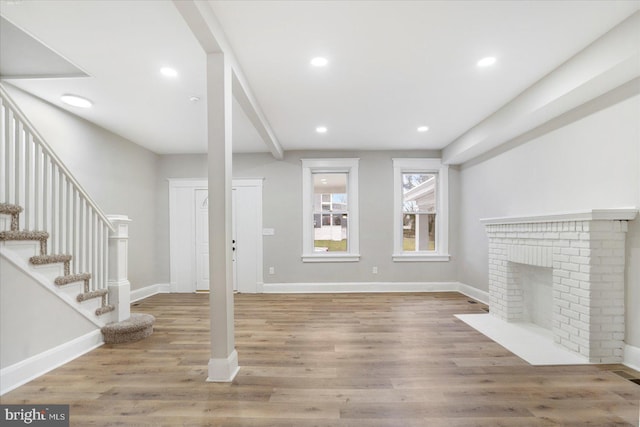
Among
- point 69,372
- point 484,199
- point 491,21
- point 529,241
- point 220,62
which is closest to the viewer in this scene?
point 491,21

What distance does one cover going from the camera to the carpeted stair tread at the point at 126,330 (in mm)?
3047

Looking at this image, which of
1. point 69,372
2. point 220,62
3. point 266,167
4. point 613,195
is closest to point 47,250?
point 69,372

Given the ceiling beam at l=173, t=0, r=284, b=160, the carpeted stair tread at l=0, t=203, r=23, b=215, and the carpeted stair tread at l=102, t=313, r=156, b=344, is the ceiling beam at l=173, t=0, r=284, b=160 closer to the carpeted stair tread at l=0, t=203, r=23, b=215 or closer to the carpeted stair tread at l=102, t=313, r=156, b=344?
the carpeted stair tread at l=0, t=203, r=23, b=215

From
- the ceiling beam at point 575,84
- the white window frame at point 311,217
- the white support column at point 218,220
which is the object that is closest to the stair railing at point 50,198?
the white support column at point 218,220

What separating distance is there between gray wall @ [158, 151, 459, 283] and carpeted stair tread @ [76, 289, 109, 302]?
2724mm

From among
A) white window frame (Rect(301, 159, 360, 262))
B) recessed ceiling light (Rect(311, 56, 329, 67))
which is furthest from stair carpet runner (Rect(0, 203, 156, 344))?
white window frame (Rect(301, 159, 360, 262))

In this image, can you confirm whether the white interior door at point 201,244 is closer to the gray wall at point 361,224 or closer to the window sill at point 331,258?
the gray wall at point 361,224

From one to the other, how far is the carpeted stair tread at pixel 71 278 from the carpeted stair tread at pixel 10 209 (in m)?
0.64

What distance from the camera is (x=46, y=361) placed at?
2443mm

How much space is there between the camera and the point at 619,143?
254 cm

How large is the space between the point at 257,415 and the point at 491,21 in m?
3.09

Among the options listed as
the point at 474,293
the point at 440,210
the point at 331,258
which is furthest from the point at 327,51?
the point at 474,293

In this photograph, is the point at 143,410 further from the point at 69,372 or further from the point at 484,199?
the point at 484,199

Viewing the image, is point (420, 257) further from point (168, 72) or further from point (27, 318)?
point (27, 318)
